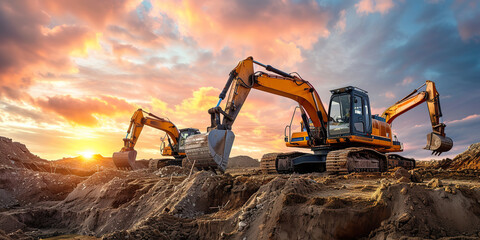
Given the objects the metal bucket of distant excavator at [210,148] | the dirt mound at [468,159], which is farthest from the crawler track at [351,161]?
the dirt mound at [468,159]

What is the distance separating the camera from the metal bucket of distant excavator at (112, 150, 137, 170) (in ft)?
58.6

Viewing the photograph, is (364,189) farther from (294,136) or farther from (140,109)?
(140,109)

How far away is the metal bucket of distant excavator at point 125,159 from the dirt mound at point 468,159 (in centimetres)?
1649

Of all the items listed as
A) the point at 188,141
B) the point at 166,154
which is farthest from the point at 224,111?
the point at 166,154

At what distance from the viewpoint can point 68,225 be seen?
29.1 ft

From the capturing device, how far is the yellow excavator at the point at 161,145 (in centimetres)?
1811

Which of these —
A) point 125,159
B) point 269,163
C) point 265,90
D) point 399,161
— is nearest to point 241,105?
point 265,90

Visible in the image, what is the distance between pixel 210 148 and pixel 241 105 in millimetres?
2199

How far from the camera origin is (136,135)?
19.2 meters

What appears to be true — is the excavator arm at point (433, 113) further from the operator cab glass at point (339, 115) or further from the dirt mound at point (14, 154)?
the dirt mound at point (14, 154)

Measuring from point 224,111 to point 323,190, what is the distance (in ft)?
12.1

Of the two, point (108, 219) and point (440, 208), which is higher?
point (440, 208)

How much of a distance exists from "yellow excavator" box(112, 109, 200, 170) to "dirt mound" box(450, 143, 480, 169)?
15.0m

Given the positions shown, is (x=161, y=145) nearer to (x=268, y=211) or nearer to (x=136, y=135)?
(x=136, y=135)
